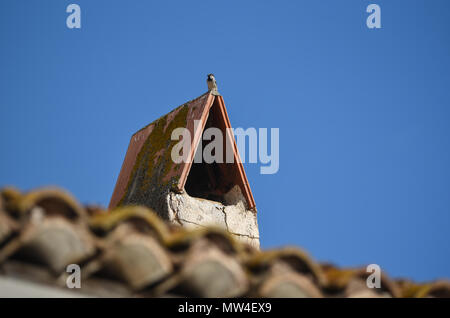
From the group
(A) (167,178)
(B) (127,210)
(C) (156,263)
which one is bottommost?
(C) (156,263)

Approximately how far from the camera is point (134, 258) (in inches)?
95.2

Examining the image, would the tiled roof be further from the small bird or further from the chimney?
the small bird

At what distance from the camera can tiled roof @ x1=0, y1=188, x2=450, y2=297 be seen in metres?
2.26

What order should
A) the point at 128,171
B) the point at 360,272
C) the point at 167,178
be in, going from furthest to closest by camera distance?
1. the point at 128,171
2. the point at 167,178
3. the point at 360,272

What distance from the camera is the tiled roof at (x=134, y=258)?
226cm

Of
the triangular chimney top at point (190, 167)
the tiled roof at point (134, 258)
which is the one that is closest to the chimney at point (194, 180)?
the triangular chimney top at point (190, 167)

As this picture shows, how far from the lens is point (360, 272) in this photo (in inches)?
111

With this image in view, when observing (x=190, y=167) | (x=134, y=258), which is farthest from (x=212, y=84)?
(x=134, y=258)

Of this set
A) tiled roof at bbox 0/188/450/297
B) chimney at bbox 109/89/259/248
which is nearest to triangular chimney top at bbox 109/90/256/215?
chimney at bbox 109/89/259/248

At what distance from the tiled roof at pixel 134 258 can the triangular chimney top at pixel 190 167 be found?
3956 millimetres
